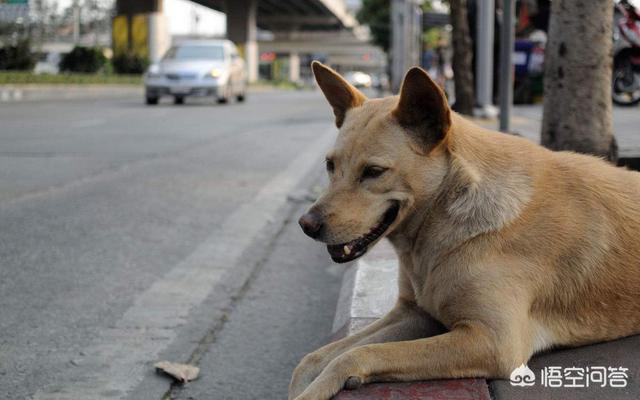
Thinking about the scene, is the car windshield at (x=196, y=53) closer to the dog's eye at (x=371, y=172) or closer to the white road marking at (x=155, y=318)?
the white road marking at (x=155, y=318)

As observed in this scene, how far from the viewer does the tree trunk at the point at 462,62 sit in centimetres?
1484

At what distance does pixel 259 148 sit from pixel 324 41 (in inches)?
4468

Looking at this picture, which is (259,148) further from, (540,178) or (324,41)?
(324,41)

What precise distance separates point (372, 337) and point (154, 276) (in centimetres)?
218

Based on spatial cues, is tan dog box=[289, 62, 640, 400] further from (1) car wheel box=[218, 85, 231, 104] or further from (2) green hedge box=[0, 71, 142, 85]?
(2) green hedge box=[0, 71, 142, 85]

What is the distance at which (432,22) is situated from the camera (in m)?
25.9

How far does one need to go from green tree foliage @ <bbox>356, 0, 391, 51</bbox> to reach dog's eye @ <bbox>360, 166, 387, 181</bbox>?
249 ft

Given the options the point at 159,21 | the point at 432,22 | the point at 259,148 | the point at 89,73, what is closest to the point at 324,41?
the point at 159,21

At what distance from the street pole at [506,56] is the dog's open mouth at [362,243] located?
5.60 m

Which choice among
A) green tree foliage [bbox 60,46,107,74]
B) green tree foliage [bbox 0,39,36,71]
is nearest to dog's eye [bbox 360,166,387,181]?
green tree foliage [bbox 0,39,36,71]

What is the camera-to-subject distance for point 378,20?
79.4 metres

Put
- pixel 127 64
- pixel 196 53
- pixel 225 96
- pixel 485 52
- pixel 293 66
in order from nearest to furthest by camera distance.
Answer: pixel 485 52
pixel 225 96
pixel 196 53
pixel 127 64
pixel 293 66

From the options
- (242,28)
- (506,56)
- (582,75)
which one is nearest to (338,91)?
(582,75)

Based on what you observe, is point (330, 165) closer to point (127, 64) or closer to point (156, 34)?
point (127, 64)
